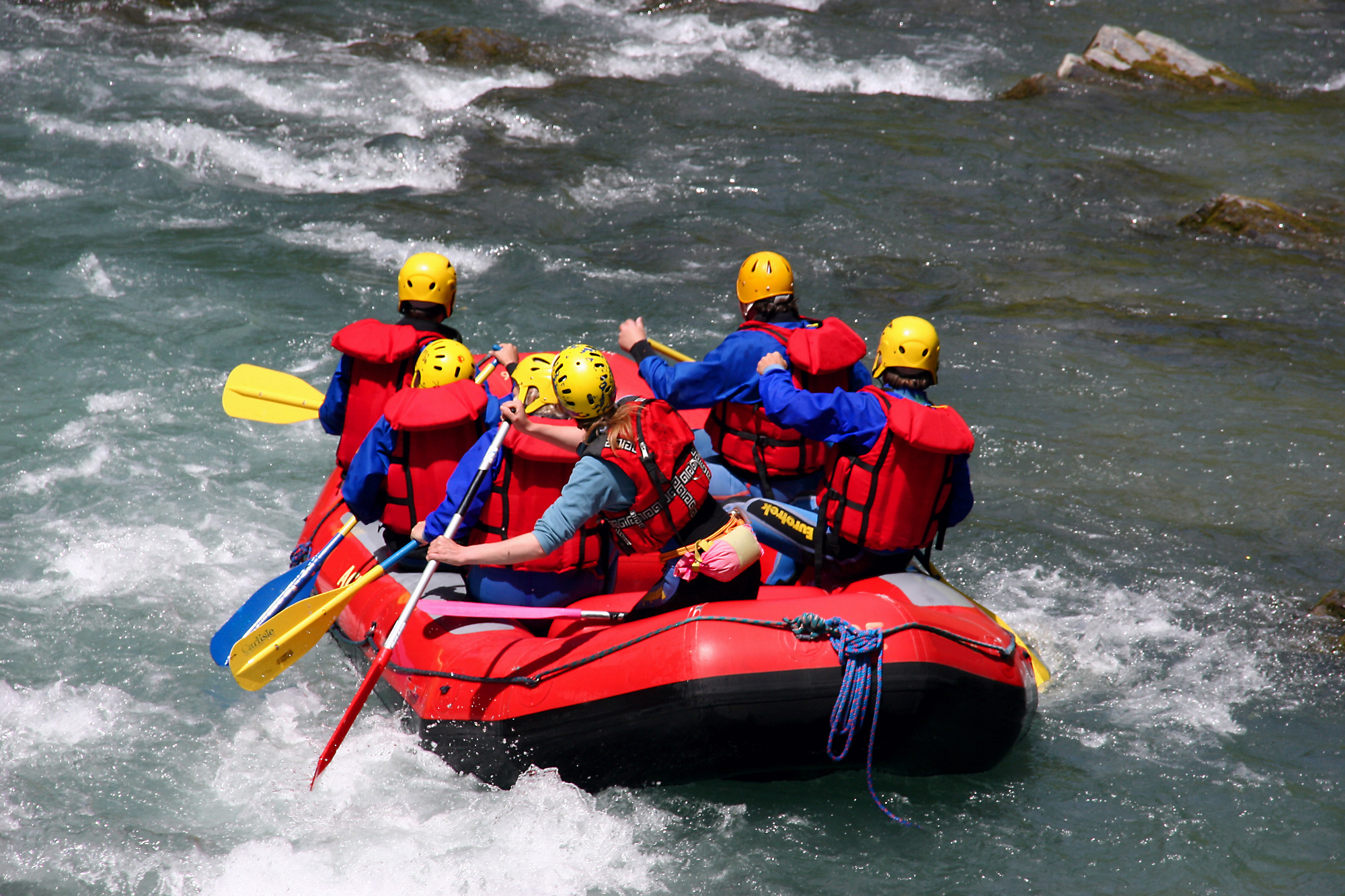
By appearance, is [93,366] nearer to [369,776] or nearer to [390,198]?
[390,198]

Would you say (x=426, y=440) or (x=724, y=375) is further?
(x=724, y=375)

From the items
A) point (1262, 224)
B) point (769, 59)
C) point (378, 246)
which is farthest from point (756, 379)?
point (769, 59)

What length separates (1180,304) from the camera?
875 centimetres

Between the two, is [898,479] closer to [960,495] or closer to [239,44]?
[960,495]

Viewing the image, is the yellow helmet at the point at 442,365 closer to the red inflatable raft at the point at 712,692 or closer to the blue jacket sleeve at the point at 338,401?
the blue jacket sleeve at the point at 338,401

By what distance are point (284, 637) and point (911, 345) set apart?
248cm

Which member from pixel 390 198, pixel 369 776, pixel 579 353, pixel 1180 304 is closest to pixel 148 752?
pixel 369 776

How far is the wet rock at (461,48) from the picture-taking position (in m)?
13.3

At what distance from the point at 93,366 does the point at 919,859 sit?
20.1 ft

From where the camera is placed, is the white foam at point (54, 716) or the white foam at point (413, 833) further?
the white foam at point (54, 716)

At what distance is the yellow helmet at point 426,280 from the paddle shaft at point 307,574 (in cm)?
99

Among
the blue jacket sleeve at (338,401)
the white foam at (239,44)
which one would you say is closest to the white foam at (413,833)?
the blue jacket sleeve at (338,401)

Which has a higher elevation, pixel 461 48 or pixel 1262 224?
pixel 461 48

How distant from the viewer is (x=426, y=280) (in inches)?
196
